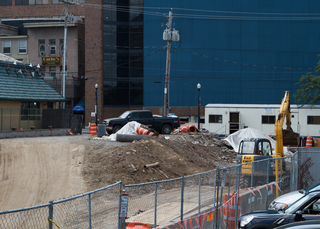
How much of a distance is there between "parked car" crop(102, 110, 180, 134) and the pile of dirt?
5.46 m

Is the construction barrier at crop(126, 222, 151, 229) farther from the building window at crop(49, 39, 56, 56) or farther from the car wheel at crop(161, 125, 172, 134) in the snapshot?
the building window at crop(49, 39, 56, 56)

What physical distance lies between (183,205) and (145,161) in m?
11.6

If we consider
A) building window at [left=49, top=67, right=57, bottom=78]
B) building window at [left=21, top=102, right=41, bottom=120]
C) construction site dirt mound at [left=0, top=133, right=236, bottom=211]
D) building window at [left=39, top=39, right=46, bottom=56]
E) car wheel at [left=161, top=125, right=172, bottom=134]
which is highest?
building window at [left=39, top=39, right=46, bottom=56]

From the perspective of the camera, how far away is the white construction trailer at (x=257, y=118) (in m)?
35.1

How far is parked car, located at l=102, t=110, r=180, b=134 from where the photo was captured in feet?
109

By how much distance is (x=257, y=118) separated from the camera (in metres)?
36.4

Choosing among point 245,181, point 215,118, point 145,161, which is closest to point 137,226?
point 245,181

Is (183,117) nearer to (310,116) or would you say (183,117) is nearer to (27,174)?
(310,116)

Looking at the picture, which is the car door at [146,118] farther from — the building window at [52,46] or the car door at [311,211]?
the building window at [52,46]

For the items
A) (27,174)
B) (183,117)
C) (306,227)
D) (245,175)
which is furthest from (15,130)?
(183,117)

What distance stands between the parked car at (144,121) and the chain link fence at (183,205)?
18.8m

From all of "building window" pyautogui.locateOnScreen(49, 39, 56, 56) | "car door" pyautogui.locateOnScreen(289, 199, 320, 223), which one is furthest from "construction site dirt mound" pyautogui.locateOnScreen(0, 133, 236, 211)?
"building window" pyautogui.locateOnScreen(49, 39, 56, 56)

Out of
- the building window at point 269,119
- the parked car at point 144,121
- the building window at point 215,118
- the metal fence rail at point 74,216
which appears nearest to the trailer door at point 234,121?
the building window at point 215,118

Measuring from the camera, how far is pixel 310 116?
115 ft
